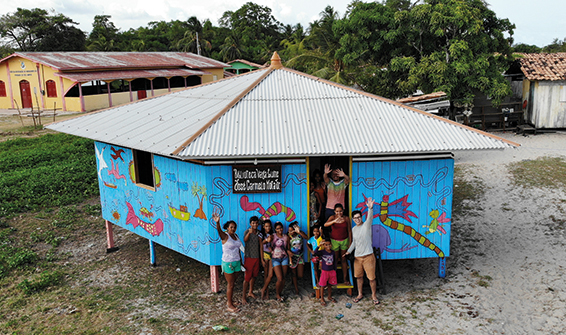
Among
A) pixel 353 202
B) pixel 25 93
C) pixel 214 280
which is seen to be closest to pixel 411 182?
pixel 353 202

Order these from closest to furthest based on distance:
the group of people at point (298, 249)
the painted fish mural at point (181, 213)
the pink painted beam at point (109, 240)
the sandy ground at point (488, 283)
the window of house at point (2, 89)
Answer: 1. the sandy ground at point (488, 283)
2. the group of people at point (298, 249)
3. the painted fish mural at point (181, 213)
4. the pink painted beam at point (109, 240)
5. the window of house at point (2, 89)

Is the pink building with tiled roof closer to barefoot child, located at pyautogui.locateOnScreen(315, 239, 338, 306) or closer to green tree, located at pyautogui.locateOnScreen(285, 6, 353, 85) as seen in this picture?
green tree, located at pyautogui.locateOnScreen(285, 6, 353, 85)

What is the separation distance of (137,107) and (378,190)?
5.77 meters

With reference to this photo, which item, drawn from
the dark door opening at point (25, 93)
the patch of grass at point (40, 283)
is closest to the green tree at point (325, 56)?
the patch of grass at point (40, 283)

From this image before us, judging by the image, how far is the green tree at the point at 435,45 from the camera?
797 inches

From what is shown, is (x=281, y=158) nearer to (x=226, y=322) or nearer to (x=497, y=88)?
(x=226, y=322)

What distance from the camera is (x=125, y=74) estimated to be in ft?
106

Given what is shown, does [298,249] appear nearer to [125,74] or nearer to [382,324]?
[382,324]

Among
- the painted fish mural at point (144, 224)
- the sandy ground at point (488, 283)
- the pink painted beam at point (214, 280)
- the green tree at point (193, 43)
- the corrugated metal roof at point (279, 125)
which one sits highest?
the green tree at point (193, 43)

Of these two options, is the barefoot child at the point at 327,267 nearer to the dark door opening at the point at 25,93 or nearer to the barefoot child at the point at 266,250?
the barefoot child at the point at 266,250

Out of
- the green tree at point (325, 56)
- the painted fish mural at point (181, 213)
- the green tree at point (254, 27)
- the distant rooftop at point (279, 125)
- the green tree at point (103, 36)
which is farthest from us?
the green tree at point (254, 27)

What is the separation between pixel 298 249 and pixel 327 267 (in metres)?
0.58

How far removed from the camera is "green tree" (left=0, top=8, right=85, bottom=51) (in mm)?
46250

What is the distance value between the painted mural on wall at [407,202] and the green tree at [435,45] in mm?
13165
